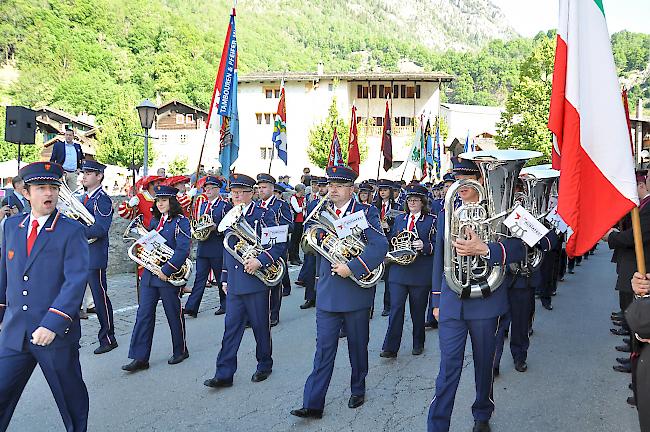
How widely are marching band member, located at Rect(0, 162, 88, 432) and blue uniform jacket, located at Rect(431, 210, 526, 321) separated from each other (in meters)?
2.72

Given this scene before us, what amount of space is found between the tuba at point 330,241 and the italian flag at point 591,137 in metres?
1.92

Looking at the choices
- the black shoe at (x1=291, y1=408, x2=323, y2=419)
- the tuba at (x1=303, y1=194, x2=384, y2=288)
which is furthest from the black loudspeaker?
the black shoe at (x1=291, y1=408, x2=323, y2=419)

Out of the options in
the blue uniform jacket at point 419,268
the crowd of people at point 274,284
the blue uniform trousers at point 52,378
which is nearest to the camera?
the blue uniform trousers at point 52,378

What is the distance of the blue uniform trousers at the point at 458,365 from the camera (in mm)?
4297

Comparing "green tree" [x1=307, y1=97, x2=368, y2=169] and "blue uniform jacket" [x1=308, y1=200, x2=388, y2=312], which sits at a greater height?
"green tree" [x1=307, y1=97, x2=368, y2=169]

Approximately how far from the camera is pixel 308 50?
157625 mm

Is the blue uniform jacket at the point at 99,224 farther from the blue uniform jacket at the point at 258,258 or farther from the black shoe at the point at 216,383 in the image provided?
the black shoe at the point at 216,383

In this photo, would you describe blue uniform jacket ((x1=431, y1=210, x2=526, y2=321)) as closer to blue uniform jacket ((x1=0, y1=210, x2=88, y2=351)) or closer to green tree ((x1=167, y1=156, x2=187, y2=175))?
blue uniform jacket ((x1=0, y1=210, x2=88, y2=351))

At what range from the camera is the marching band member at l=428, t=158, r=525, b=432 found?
169 inches

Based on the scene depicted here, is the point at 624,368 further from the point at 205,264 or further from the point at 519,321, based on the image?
the point at 205,264

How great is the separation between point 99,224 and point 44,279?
10.1 feet

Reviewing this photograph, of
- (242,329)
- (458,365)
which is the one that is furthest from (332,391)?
(458,365)

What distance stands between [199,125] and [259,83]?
548 inches

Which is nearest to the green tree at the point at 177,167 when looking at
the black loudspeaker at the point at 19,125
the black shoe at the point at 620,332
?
the black loudspeaker at the point at 19,125
